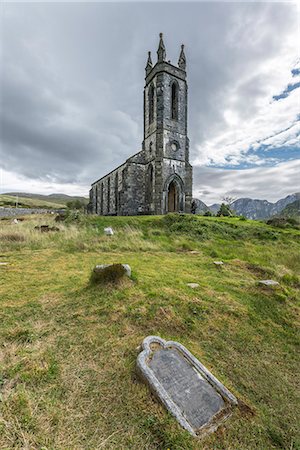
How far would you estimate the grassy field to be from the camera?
206 cm

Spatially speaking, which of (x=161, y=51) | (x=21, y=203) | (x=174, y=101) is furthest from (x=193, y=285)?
(x=21, y=203)

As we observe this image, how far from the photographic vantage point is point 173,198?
85.2ft

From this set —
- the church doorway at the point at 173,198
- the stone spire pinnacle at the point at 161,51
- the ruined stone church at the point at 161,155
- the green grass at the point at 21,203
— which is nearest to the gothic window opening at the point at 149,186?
the ruined stone church at the point at 161,155

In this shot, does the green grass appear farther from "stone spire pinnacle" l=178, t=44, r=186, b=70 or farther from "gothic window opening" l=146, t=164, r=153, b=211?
"stone spire pinnacle" l=178, t=44, r=186, b=70

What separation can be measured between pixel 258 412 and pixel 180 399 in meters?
0.91

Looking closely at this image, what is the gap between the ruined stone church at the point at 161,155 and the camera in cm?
2327

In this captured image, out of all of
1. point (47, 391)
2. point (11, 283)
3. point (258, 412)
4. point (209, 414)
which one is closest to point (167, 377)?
point (209, 414)

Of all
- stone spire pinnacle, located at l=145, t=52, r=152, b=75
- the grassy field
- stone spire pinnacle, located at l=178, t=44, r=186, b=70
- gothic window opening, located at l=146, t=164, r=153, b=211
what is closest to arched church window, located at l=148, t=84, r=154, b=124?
stone spire pinnacle, located at l=145, t=52, r=152, b=75

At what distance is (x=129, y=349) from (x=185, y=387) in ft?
3.13

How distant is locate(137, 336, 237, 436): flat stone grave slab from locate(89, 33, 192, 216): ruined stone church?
2015cm

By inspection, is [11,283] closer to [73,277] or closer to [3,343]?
[73,277]

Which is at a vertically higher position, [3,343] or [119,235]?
[119,235]

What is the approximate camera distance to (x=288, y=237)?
639 inches

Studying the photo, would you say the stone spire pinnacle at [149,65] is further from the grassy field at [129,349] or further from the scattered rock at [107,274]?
the scattered rock at [107,274]
